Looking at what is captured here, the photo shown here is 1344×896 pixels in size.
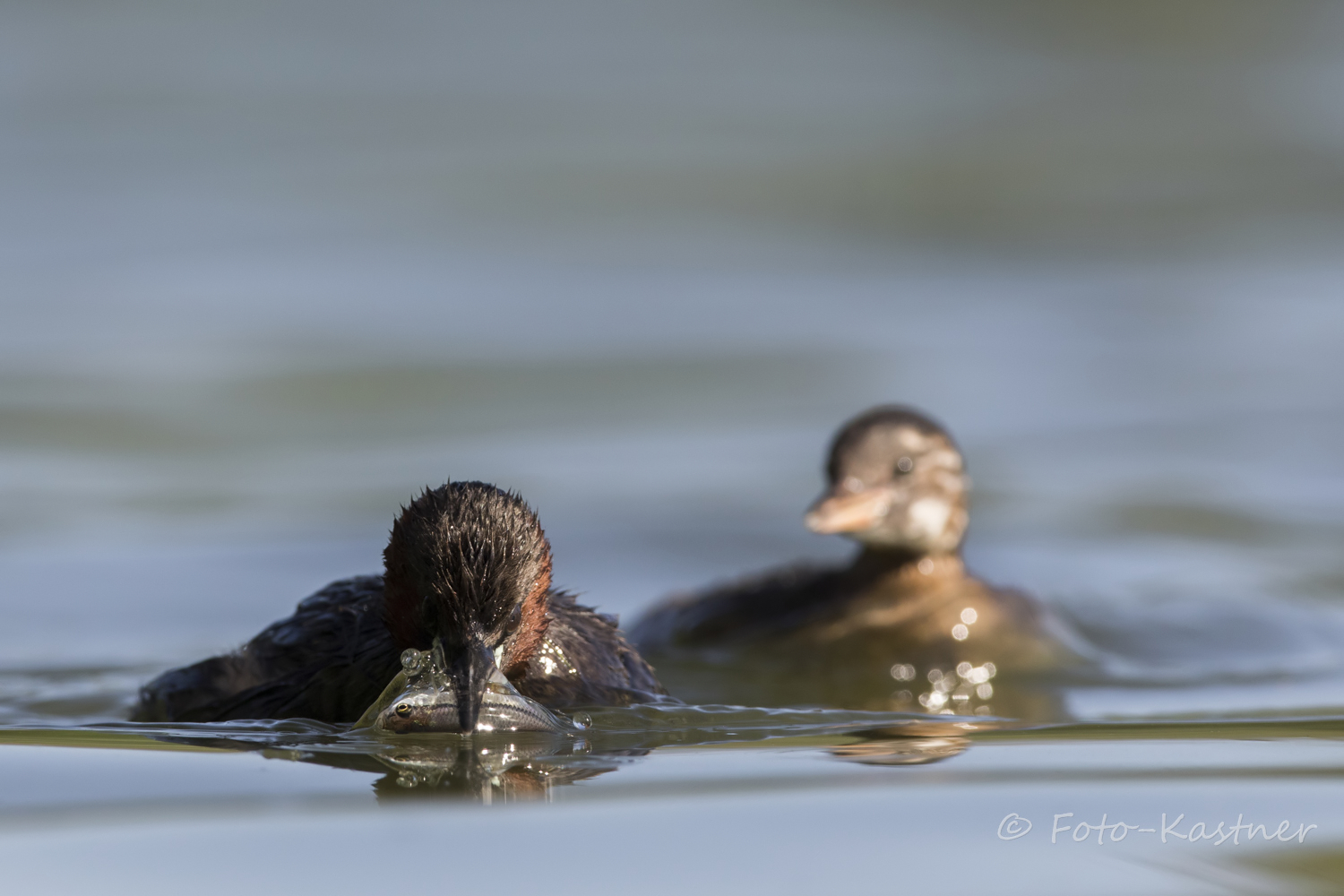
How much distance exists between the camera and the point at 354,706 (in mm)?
5609

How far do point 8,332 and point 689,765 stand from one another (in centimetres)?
1109

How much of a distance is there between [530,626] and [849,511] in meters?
3.36

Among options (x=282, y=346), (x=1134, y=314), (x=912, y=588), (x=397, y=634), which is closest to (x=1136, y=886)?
(x=397, y=634)

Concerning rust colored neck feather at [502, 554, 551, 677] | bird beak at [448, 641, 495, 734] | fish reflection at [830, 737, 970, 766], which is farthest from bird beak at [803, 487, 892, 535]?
bird beak at [448, 641, 495, 734]

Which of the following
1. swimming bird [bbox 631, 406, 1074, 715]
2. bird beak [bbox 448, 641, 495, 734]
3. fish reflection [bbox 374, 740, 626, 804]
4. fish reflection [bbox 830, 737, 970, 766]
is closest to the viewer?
fish reflection [bbox 374, 740, 626, 804]

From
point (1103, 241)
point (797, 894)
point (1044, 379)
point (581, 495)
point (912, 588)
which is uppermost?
point (1103, 241)

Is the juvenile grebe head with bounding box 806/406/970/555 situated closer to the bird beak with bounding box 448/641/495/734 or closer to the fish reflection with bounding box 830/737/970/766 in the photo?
the fish reflection with bounding box 830/737/970/766

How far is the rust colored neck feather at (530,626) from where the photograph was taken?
5402 mm

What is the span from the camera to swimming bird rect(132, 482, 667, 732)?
5199 mm

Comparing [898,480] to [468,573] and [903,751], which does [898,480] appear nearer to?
[903,751]

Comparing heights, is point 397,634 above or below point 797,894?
above

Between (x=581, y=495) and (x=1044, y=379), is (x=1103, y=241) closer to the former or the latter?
(x=1044, y=379)

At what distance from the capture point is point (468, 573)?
5.18 m

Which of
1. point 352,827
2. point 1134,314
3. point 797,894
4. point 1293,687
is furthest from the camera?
point 1134,314
